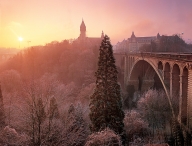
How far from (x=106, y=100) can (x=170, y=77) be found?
30.0ft

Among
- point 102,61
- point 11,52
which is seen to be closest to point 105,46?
point 102,61

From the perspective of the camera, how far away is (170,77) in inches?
831

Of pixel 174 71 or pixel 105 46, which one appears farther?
pixel 174 71

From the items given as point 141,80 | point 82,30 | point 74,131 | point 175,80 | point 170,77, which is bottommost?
point 74,131

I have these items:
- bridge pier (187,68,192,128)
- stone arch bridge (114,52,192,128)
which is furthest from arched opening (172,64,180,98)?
bridge pier (187,68,192,128)

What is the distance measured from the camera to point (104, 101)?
50.3ft

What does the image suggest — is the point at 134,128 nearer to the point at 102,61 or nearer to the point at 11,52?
the point at 102,61

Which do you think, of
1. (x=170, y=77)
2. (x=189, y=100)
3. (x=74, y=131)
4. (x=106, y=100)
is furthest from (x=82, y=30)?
(x=74, y=131)

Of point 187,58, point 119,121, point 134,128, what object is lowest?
point 134,128

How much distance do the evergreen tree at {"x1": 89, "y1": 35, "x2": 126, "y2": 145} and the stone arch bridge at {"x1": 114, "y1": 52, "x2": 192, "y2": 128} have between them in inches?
231

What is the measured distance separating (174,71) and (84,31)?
91.7 metres

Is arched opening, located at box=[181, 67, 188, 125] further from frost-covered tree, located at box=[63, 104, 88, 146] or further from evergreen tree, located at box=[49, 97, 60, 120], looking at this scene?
evergreen tree, located at box=[49, 97, 60, 120]

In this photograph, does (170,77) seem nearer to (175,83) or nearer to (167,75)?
(175,83)

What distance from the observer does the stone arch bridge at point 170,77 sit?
1702cm
